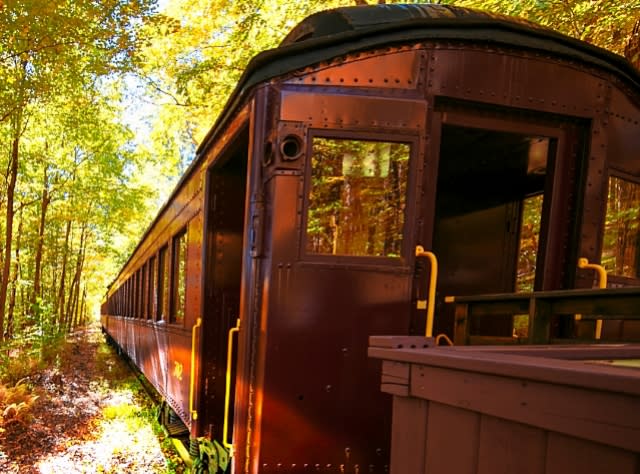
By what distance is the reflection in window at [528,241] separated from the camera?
4566 millimetres

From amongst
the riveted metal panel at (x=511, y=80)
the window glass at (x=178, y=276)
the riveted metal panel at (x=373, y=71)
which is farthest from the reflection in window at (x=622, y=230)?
the window glass at (x=178, y=276)

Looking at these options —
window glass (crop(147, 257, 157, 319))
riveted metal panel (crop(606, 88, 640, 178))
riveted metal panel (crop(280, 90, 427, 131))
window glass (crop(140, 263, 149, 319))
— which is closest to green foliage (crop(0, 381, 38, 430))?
window glass (crop(140, 263, 149, 319))

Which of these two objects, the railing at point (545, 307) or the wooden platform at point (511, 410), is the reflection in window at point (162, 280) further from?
the wooden platform at point (511, 410)

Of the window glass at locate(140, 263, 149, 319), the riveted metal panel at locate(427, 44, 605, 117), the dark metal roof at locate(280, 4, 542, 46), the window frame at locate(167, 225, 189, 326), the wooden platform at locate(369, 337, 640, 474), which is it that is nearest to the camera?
the wooden platform at locate(369, 337, 640, 474)

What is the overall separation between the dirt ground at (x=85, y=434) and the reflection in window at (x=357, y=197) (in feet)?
13.2

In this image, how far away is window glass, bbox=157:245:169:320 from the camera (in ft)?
20.1

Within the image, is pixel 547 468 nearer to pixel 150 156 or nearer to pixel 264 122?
pixel 264 122

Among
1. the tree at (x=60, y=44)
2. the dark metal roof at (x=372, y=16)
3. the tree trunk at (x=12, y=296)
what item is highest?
the tree at (x=60, y=44)

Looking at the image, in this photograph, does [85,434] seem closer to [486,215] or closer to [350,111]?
[486,215]

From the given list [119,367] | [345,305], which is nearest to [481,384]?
[345,305]

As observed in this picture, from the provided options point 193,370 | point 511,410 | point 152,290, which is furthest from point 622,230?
point 152,290

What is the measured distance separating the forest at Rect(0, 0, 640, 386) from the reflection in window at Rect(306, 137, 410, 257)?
5.49 metres

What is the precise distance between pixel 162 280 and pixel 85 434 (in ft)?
8.14

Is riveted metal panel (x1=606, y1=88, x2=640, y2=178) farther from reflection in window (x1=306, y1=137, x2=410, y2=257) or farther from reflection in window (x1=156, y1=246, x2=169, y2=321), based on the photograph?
reflection in window (x1=156, y1=246, x2=169, y2=321)
